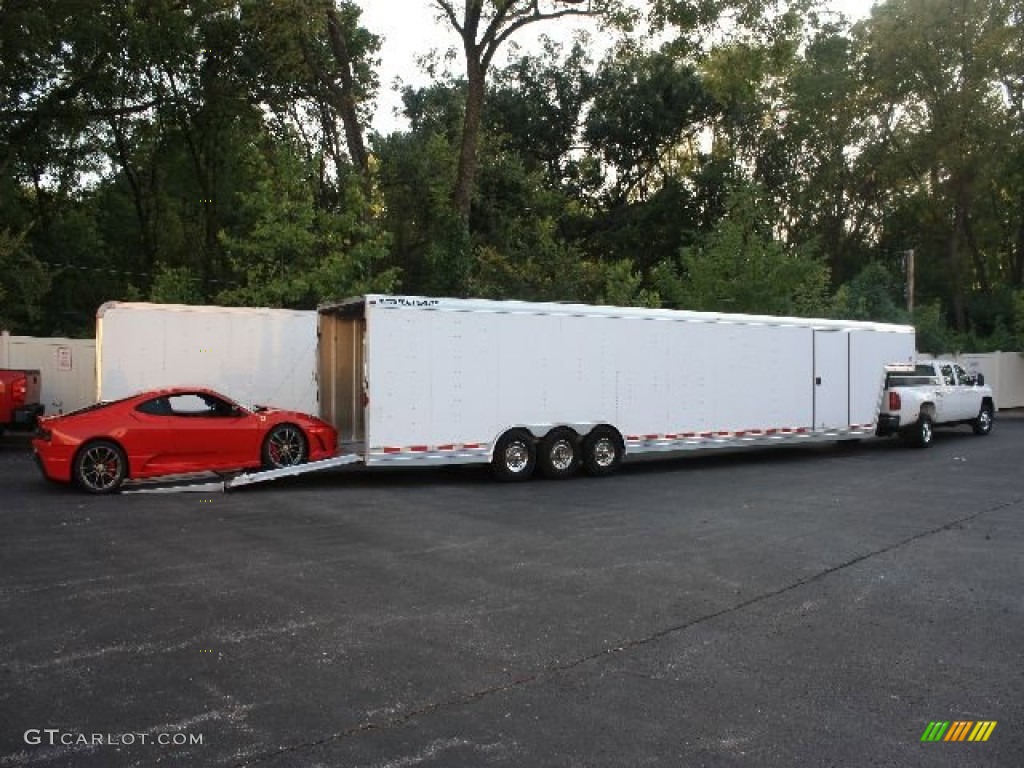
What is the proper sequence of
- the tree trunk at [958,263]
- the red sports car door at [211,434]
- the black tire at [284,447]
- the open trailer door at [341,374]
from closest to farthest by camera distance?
the red sports car door at [211,434] → the black tire at [284,447] → the open trailer door at [341,374] → the tree trunk at [958,263]

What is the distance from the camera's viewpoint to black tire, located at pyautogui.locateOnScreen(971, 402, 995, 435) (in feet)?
76.8

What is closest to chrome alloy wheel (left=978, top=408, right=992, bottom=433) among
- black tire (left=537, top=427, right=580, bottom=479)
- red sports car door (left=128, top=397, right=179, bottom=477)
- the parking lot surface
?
the parking lot surface

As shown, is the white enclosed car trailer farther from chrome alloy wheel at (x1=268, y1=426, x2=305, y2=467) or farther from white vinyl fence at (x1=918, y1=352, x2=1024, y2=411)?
white vinyl fence at (x1=918, y1=352, x2=1024, y2=411)

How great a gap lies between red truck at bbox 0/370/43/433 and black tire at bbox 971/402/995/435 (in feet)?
70.9

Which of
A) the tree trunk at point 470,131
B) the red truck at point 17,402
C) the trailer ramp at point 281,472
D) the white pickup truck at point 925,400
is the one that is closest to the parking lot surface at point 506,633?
the trailer ramp at point 281,472

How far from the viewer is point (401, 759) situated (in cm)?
416

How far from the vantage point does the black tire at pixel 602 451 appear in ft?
49.5

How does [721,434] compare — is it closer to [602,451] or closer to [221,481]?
[602,451]

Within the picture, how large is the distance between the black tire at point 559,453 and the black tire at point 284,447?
3.65m

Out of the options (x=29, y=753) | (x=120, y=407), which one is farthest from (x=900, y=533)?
(x=120, y=407)

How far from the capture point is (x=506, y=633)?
243 inches

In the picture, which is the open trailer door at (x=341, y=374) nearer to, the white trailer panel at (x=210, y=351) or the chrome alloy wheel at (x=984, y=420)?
the white trailer panel at (x=210, y=351)

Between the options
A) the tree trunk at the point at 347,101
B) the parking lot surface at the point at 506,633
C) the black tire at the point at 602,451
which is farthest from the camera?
the tree trunk at the point at 347,101

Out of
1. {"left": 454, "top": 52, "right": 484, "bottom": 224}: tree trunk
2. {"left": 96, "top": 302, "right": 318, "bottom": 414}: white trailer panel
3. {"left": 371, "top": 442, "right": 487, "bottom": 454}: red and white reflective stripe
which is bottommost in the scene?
{"left": 371, "top": 442, "right": 487, "bottom": 454}: red and white reflective stripe
